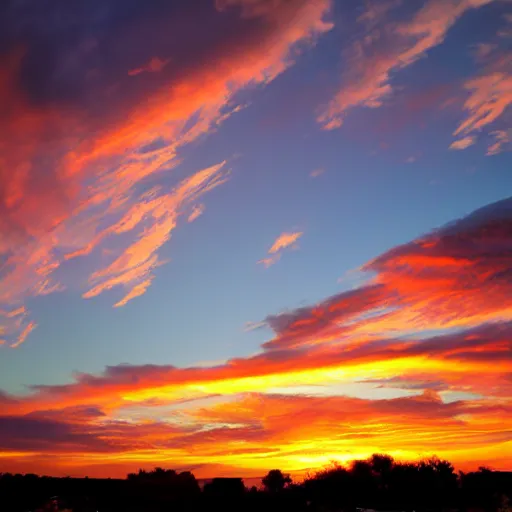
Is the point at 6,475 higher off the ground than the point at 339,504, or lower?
higher

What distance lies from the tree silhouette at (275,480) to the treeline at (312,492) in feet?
1.37

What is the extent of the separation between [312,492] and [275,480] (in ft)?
Answer: 42.5

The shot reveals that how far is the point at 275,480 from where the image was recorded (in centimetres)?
8562

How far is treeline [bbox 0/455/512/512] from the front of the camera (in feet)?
207

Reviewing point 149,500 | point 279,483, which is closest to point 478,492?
point 279,483

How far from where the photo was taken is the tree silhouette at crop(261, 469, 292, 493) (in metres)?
83.8

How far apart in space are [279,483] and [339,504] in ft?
61.4

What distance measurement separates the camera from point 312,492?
73.8 meters

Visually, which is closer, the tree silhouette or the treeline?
the treeline

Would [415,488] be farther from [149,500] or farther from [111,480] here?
[111,480]

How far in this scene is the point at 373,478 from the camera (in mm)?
72750

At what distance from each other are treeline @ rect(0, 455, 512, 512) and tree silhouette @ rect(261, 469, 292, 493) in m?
0.42

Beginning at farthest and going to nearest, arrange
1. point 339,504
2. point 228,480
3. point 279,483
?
1. point 279,483
2. point 228,480
3. point 339,504

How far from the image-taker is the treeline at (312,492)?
63125 millimetres
